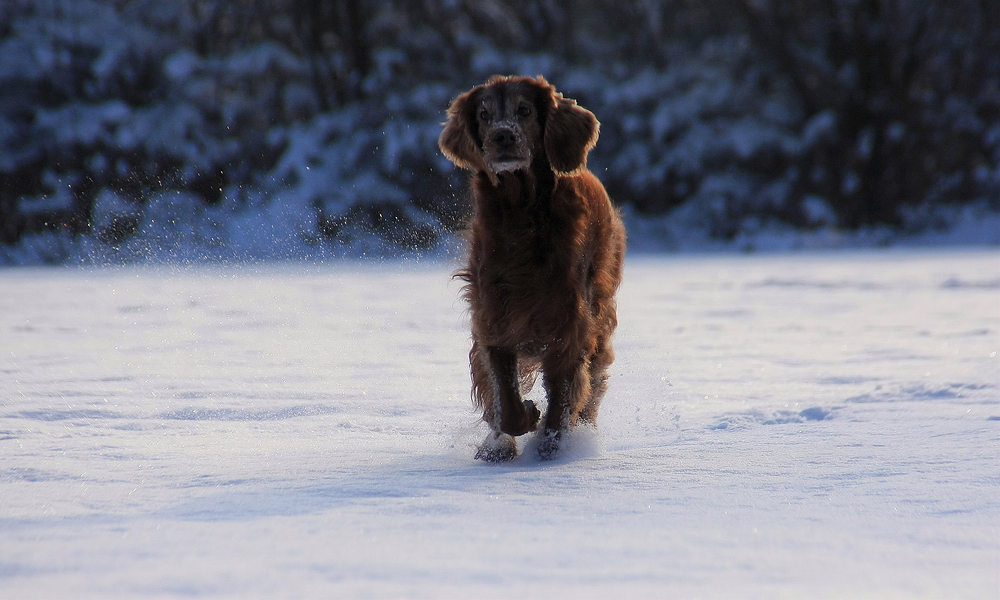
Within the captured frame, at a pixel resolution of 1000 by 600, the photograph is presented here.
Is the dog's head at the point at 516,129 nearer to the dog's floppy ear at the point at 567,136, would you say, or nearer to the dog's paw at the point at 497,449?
the dog's floppy ear at the point at 567,136

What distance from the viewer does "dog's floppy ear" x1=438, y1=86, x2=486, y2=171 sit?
10.8 feet

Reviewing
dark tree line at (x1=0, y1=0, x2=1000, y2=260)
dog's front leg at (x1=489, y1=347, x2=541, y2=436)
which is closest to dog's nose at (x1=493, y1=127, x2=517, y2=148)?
dog's front leg at (x1=489, y1=347, x2=541, y2=436)

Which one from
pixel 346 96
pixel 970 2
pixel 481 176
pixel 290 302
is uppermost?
pixel 970 2

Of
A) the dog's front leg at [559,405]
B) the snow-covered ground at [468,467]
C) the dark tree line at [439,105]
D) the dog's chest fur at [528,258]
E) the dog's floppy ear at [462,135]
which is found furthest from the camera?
the dark tree line at [439,105]

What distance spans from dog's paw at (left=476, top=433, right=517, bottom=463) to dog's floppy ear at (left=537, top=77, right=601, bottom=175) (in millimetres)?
892

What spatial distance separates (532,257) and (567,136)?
47cm

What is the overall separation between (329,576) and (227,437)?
158 centimetres

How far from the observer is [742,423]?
3.38 metres

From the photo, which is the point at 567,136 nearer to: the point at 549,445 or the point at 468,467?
the point at 549,445

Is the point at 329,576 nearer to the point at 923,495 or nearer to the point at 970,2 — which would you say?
the point at 923,495

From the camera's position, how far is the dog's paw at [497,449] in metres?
3.01

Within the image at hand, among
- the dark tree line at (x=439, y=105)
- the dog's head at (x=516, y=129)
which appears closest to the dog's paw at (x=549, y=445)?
the dog's head at (x=516, y=129)

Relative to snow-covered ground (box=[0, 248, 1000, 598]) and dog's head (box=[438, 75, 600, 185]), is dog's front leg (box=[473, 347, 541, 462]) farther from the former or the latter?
dog's head (box=[438, 75, 600, 185])

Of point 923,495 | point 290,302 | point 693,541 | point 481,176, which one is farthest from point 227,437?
point 290,302
